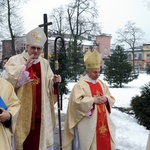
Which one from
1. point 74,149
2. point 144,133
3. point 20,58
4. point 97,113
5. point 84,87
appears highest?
point 20,58

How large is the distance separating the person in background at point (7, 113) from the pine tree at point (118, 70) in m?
17.0

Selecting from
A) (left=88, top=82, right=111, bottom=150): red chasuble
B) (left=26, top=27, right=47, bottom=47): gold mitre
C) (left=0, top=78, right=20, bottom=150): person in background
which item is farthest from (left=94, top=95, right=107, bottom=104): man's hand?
(left=0, top=78, right=20, bottom=150): person in background

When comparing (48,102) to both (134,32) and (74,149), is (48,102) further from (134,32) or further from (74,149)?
(134,32)

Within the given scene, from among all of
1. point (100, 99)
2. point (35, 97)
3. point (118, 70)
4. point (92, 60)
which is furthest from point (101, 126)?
point (118, 70)

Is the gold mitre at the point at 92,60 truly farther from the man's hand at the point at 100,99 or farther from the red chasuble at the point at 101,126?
the man's hand at the point at 100,99

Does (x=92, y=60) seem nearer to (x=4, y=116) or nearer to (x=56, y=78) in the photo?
(x=56, y=78)

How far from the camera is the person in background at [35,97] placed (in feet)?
14.2

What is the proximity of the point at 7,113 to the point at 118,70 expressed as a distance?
17.3m

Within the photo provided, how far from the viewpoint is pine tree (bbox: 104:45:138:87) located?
2014 cm

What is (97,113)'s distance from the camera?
4.88 meters

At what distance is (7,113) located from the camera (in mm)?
3180

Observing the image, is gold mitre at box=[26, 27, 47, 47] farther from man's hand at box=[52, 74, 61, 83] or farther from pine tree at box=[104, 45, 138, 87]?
pine tree at box=[104, 45, 138, 87]

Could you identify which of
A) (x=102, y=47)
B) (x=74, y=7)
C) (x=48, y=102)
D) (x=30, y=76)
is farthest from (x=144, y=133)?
(x=102, y=47)

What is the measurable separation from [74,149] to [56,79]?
4.18 ft
